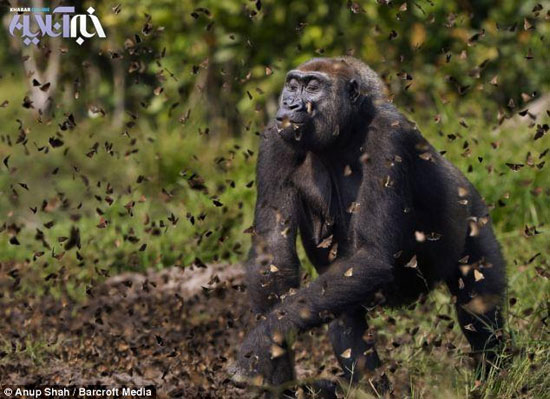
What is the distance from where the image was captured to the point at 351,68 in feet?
16.3

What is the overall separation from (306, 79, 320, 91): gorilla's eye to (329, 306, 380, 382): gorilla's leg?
1.16m

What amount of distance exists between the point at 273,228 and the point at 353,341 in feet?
2.52

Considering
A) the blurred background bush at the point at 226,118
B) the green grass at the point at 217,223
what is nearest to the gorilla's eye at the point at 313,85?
the green grass at the point at 217,223

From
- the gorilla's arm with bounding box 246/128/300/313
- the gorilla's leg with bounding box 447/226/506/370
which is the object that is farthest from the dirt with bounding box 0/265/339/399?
the gorilla's leg with bounding box 447/226/506/370

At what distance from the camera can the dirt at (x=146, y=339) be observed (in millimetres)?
5312

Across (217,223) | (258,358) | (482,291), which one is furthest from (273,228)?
(217,223)

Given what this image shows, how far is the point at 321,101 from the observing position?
477 cm

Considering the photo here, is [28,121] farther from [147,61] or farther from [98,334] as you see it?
[98,334]

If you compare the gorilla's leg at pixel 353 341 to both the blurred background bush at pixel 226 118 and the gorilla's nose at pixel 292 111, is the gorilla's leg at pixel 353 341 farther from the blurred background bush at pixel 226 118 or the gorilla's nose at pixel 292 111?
the blurred background bush at pixel 226 118

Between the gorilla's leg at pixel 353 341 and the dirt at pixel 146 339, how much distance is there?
0.10 metres

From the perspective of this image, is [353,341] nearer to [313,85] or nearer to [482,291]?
[482,291]

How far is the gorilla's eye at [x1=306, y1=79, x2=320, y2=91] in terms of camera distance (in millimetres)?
4785

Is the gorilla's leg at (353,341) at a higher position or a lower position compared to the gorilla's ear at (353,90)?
lower

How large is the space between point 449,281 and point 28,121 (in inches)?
335
